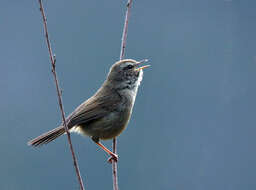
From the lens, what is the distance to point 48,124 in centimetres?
1748

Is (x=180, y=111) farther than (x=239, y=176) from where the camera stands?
Yes

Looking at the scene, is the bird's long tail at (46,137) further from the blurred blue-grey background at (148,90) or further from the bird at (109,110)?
the blurred blue-grey background at (148,90)

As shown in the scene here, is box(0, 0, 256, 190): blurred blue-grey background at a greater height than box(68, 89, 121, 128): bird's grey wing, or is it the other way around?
box(0, 0, 256, 190): blurred blue-grey background

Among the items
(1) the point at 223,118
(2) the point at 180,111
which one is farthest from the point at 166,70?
(1) the point at 223,118

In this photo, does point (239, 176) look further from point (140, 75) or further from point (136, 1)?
point (136, 1)

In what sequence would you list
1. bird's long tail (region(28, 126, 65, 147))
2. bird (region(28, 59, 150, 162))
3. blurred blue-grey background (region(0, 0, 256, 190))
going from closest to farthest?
bird's long tail (region(28, 126, 65, 147)) < bird (region(28, 59, 150, 162)) < blurred blue-grey background (region(0, 0, 256, 190))

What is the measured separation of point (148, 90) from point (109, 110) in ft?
36.1

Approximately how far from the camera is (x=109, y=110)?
472cm

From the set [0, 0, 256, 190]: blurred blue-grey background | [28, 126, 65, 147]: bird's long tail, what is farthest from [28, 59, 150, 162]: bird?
[0, 0, 256, 190]: blurred blue-grey background

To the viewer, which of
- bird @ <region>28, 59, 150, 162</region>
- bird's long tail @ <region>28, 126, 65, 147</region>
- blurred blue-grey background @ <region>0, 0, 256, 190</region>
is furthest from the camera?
blurred blue-grey background @ <region>0, 0, 256, 190</region>

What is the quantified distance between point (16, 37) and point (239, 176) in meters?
15.1

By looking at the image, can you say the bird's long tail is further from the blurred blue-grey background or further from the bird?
the blurred blue-grey background

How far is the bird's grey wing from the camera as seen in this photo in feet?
15.0

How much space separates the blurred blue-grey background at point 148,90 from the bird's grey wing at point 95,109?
4354 millimetres
